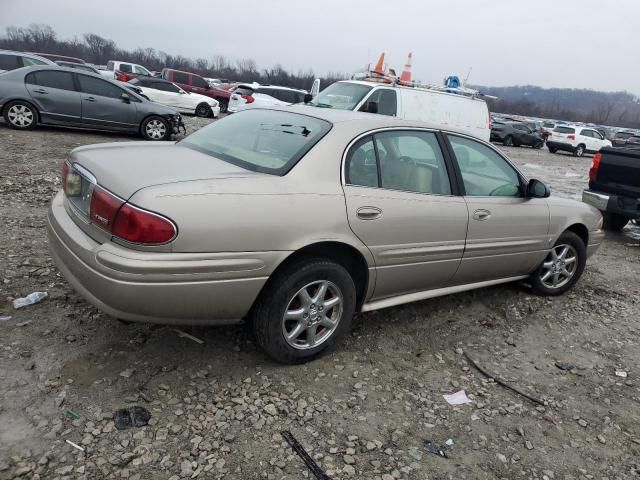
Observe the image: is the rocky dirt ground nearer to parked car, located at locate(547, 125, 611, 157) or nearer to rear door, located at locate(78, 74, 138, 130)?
rear door, located at locate(78, 74, 138, 130)

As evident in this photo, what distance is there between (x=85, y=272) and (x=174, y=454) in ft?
3.37

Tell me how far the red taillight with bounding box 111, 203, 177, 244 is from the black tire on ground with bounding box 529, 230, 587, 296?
11.5 ft

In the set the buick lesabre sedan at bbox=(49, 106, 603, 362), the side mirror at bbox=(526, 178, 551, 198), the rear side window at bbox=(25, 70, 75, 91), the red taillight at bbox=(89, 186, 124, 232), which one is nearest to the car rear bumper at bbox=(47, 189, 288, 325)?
the buick lesabre sedan at bbox=(49, 106, 603, 362)

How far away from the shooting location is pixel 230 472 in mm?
2322

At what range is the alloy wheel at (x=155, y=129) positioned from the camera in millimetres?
11647

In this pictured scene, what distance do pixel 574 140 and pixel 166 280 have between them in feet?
90.5

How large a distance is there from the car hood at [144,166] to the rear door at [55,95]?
8.37m

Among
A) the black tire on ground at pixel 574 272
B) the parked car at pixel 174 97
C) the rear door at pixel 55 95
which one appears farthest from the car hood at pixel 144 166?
the parked car at pixel 174 97

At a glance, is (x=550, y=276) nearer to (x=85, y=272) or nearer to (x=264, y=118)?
(x=264, y=118)

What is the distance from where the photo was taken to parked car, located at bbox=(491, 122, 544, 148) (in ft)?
87.1

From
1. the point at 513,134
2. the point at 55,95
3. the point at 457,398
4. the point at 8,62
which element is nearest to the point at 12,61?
the point at 8,62

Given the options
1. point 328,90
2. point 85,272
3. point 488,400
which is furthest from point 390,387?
point 328,90

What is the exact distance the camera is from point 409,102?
34.0 feet

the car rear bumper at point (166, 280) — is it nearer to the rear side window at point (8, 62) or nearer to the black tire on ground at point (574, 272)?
the black tire on ground at point (574, 272)
